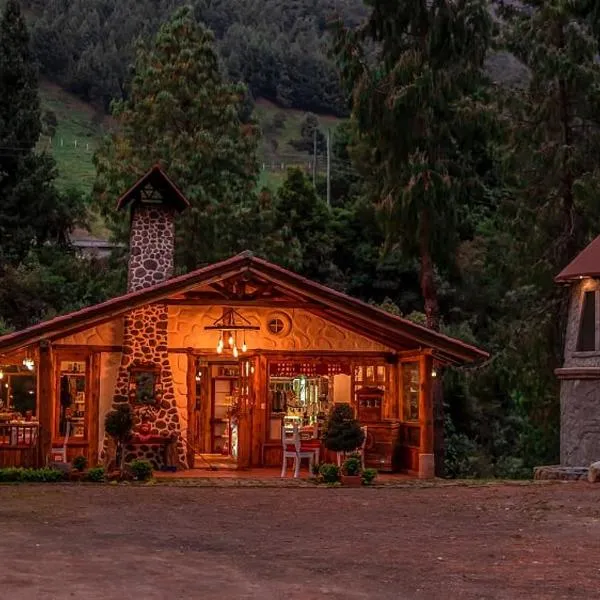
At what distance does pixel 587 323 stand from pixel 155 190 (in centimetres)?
890

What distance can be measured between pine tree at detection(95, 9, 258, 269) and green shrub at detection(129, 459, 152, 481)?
14.1 metres

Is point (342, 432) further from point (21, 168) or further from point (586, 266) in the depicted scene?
point (21, 168)

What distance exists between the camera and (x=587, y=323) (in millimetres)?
20359

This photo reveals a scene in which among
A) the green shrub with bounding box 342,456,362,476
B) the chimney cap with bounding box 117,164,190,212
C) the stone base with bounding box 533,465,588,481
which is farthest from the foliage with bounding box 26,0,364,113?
the green shrub with bounding box 342,456,362,476

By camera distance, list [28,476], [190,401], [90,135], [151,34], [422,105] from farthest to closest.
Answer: [151,34]
[90,135]
[422,105]
[190,401]
[28,476]

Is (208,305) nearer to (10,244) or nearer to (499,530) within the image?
(499,530)

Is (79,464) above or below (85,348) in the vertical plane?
below

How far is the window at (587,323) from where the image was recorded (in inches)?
796

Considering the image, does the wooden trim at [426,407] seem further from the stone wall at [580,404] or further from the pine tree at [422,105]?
the pine tree at [422,105]

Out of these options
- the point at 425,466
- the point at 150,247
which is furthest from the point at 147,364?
the point at 425,466

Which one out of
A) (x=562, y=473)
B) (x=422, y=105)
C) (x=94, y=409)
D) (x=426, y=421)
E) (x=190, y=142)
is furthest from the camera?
(x=190, y=142)

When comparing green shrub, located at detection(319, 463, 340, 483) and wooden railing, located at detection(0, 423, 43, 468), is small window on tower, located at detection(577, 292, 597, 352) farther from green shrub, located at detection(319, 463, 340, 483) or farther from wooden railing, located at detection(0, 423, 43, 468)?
wooden railing, located at detection(0, 423, 43, 468)

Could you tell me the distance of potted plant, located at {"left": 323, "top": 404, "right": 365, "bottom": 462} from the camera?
17.2 m

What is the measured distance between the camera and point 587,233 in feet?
79.9
